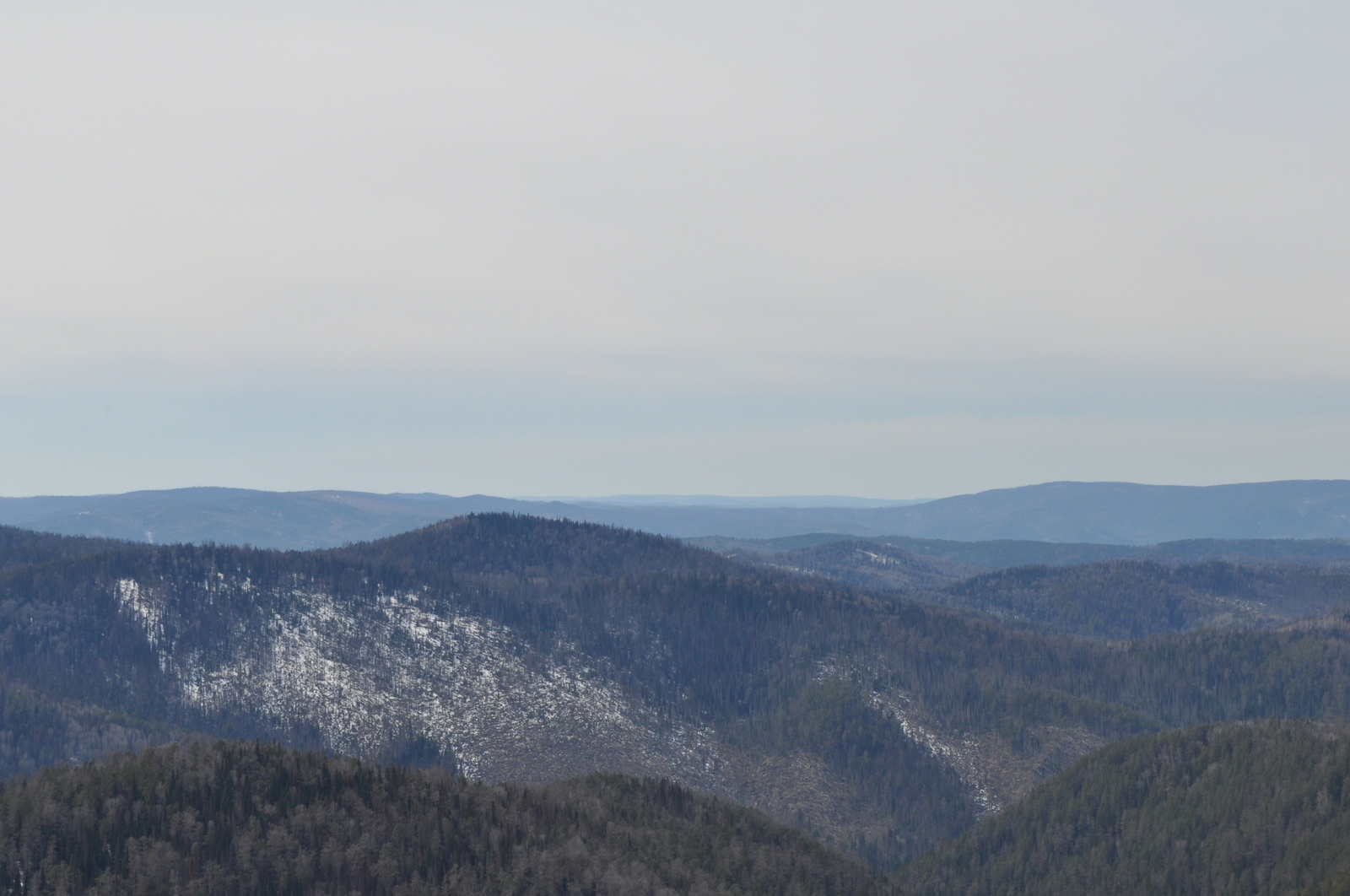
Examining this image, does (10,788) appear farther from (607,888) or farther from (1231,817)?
(1231,817)

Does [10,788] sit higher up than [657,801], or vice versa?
[10,788]

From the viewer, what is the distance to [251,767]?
161 meters

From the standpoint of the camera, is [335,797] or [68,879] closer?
[68,879]

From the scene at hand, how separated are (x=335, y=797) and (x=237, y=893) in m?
24.6

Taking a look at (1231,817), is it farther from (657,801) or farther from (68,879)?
(68,879)

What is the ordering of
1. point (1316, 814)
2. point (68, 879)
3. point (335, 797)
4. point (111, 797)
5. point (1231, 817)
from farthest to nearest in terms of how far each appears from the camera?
point (1231, 817) → point (1316, 814) → point (335, 797) → point (111, 797) → point (68, 879)

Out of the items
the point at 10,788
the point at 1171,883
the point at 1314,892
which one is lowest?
the point at 1171,883

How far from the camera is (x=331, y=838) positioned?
14988cm

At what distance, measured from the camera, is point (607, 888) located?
152 meters

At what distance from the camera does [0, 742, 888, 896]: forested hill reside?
13775 cm

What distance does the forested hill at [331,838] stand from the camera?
138 m

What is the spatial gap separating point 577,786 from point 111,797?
77.0 m

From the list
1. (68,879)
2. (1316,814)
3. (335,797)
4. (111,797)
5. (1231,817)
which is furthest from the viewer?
(1231,817)

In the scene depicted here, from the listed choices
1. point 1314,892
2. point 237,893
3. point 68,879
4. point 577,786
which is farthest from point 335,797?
point 1314,892
